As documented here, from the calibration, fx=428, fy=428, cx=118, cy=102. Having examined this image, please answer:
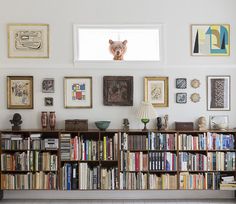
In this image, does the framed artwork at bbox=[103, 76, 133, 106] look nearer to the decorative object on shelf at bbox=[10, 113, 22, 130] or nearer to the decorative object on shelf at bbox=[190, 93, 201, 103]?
the decorative object on shelf at bbox=[190, 93, 201, 103]

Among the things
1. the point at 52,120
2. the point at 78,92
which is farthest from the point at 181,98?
the point at 52,120

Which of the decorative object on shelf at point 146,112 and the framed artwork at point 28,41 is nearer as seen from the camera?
the decorative object on shelf at point 146,112

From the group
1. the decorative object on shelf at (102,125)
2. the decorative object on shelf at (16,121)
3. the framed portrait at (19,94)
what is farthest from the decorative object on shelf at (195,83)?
the decorative object on shelf at (16,121)

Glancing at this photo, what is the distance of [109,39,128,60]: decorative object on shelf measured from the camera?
6.16m

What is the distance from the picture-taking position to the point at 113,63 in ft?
20.2

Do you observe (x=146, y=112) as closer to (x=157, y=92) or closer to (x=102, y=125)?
(x=157, y=92)

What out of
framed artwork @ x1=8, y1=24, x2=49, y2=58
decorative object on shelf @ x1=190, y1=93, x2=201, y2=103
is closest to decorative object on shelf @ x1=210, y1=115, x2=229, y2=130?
A: decorative object on shelf @ x1=190, y1=93, x2=201, y2=103

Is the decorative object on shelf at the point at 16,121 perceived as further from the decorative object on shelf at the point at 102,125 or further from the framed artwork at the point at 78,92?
the decorative object on shelf at the point at 102,125

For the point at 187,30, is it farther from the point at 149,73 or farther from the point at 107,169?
the point at 107,169

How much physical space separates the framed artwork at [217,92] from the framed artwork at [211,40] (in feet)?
1.23

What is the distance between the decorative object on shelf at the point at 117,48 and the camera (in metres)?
6.16

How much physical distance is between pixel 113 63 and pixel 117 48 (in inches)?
8.8

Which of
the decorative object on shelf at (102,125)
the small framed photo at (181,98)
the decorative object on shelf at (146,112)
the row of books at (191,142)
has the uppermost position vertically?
the small framed photo at (181,98)

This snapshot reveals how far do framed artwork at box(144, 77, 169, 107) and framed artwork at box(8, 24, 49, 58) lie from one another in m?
1.54
